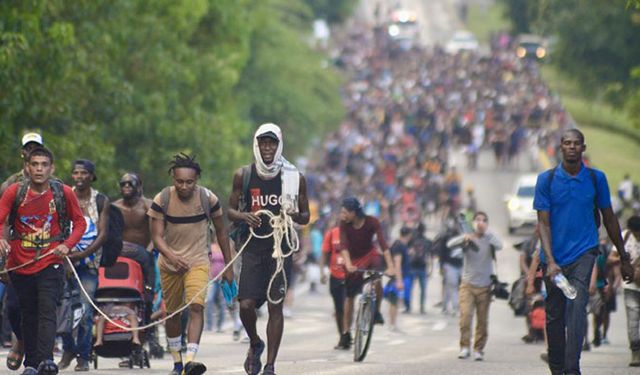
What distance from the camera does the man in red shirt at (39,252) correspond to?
1310 centimetres

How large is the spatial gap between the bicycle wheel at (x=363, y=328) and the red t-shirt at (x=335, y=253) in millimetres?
1361

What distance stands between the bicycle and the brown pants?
45.3 inches

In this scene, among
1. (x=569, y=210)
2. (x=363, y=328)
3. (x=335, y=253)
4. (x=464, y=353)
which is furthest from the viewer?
(x=335, y=253)

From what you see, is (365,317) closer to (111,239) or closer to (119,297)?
(119,297)

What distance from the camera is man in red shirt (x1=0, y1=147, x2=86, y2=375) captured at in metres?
13.1

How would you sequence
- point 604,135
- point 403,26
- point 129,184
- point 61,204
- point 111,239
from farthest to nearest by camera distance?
point 403,26 → point 604,135 → point 129,184 → point 111,239 → point 61,204

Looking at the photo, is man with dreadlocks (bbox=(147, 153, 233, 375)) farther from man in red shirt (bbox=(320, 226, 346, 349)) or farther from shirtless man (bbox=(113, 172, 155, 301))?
man in red shirt (bbox=(320, 226, 346, 349))

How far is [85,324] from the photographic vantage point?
50.7ft

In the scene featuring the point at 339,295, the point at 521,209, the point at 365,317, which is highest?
the point at 521,209

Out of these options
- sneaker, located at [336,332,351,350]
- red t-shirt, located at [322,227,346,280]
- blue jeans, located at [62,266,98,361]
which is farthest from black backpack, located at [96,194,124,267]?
sneaker, located at [336,332,351,350]

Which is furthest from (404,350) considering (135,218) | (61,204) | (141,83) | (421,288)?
(141,83)

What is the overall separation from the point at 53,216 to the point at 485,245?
320 inches

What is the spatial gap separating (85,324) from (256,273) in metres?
2.11

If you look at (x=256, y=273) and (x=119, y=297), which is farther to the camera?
(x=119, y=297)
